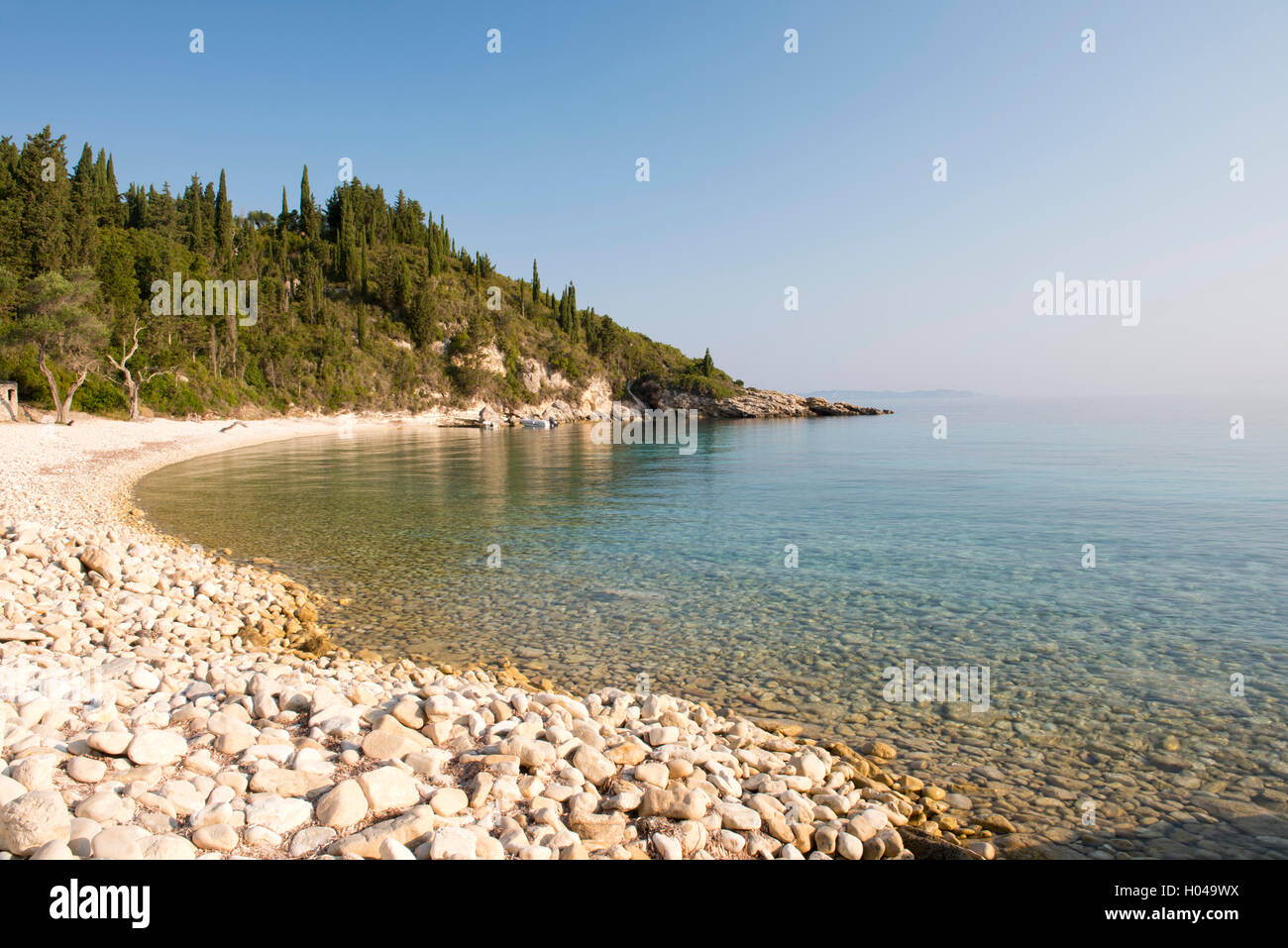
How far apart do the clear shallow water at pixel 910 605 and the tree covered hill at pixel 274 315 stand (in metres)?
36.7

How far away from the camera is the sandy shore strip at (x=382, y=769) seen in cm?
436

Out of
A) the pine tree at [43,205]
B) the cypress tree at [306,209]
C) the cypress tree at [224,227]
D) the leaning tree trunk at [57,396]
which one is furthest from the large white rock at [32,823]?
the cypress tree at [306,209]

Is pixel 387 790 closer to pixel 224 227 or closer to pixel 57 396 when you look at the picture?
pixel 57 396

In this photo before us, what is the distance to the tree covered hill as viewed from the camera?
191ft

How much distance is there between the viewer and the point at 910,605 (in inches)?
518

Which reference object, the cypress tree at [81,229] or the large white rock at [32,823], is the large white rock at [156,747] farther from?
the cypress tree at [81,229]

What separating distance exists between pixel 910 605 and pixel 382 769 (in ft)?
35.1

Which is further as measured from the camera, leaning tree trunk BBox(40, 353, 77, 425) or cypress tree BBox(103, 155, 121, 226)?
cypress tree BBox(103, 155, 121, 226)

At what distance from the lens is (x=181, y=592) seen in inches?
472

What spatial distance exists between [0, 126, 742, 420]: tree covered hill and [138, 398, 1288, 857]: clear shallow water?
3674cm

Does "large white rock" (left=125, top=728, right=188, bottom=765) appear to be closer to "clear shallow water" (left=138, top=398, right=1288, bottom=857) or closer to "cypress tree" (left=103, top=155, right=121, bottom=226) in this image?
"clear shallow water" (left=138, top=398, right=1288, bottom=857)

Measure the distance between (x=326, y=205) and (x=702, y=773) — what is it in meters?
162

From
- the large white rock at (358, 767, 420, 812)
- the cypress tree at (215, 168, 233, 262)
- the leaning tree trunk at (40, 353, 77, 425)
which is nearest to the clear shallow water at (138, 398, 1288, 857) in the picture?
the large white rock at (358, 767, 420, 812)
